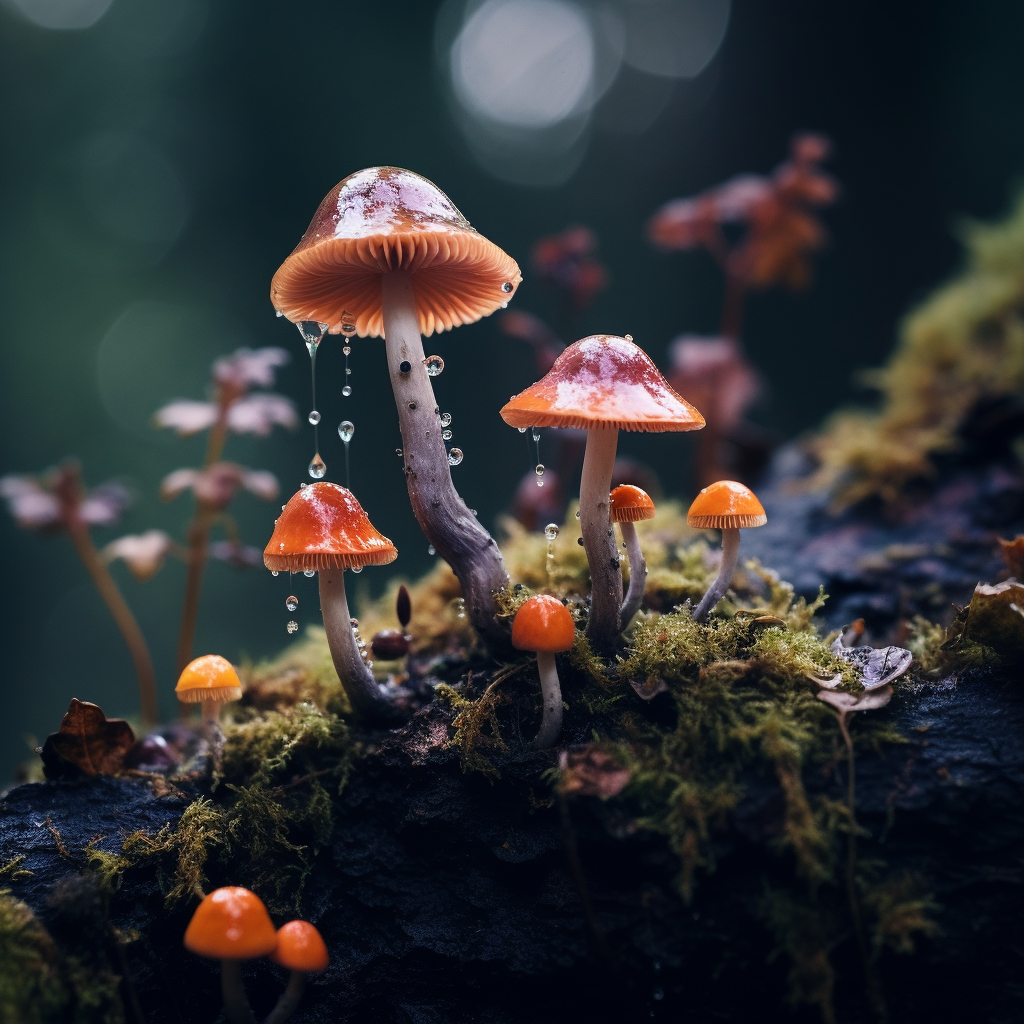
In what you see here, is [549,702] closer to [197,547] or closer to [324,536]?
[324,536]

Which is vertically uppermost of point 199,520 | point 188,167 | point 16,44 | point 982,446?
point 16,44

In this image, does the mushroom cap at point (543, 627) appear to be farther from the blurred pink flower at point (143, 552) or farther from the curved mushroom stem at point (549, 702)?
the blurred pink flower at point (143, 552)

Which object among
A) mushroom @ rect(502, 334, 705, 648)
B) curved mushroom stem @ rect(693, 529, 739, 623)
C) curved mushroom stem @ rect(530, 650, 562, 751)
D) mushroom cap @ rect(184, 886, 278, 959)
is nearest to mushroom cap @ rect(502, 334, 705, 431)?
mushroom @ rect(502, 334, 705, 648)

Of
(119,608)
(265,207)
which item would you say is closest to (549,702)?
(119,608)

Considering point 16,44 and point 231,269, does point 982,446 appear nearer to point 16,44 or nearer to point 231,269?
point 231,269

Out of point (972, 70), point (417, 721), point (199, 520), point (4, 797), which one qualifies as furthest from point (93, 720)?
point (972, 70)

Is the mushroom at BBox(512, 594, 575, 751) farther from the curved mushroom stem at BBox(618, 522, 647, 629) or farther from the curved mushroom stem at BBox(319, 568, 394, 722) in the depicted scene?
the curved mushroom stem at BBox(319, 568, 394, 722)

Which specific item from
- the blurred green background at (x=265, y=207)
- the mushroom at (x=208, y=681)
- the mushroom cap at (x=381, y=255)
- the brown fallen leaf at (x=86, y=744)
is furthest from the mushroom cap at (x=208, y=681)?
the blurred green background at (x=265, y=207)
